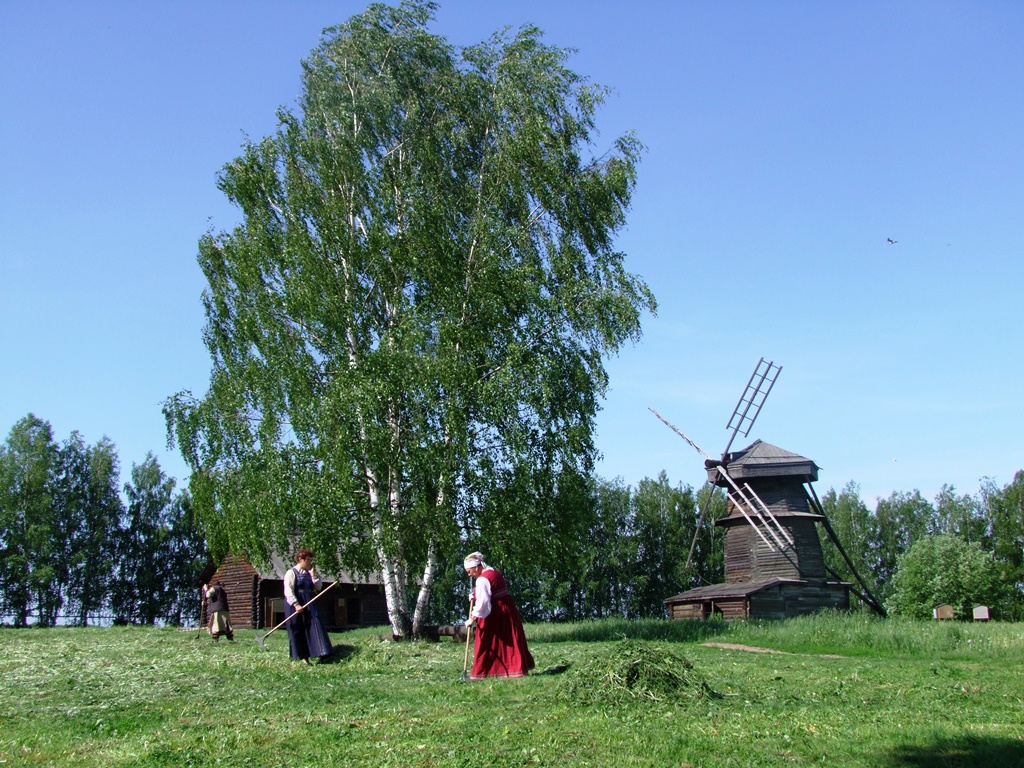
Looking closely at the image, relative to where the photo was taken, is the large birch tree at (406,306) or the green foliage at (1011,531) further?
the green foliage at (1011,531)

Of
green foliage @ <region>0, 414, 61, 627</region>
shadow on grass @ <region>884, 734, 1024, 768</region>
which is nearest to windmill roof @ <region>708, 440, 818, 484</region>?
shadow on grass @ <region>884, 734, 1024, 768</region>

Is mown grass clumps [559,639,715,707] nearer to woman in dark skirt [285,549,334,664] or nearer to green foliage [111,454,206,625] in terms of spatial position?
woman in dark skirt [285,549,334,664]

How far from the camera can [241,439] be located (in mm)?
22562

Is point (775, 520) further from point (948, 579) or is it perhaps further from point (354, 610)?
point (948, 579)

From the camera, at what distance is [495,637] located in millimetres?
12125

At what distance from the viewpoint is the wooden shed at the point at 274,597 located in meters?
39.2

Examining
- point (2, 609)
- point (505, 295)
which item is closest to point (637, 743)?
point (505, 295)

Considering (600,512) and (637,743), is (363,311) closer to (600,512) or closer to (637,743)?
(637,743)

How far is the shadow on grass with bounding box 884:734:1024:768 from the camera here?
6.72 metres

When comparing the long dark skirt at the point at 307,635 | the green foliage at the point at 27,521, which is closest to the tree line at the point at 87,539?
the green foliage at the point at 27,521

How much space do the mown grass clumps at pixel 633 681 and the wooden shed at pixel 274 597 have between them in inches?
1162

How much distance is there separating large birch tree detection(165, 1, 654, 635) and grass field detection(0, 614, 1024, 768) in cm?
700

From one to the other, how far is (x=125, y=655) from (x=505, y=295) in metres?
11.8

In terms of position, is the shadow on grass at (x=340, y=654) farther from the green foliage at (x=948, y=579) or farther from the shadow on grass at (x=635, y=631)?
the green foliage at (x=948, y=579)
